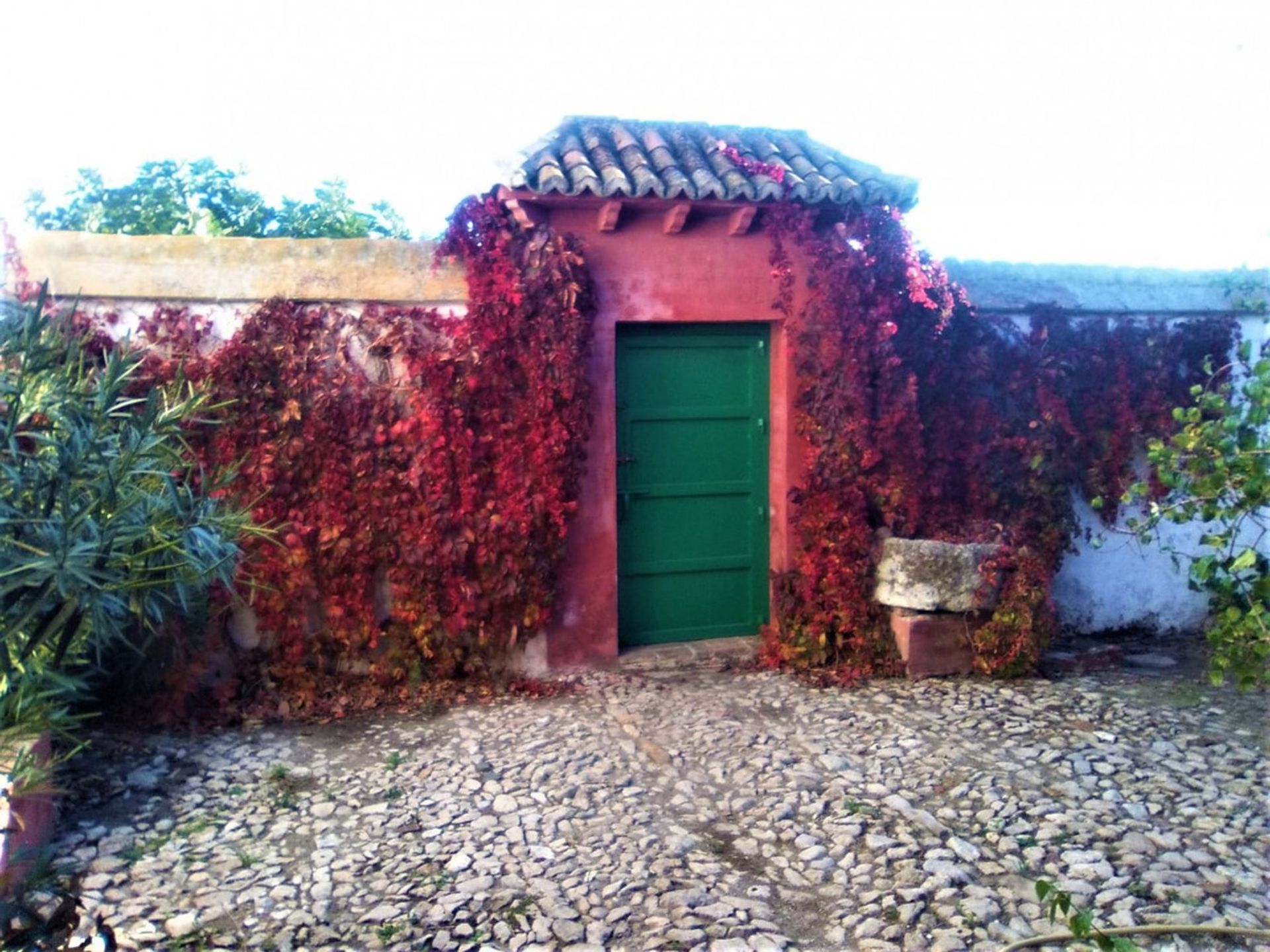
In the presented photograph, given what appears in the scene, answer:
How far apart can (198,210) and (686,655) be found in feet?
23.4

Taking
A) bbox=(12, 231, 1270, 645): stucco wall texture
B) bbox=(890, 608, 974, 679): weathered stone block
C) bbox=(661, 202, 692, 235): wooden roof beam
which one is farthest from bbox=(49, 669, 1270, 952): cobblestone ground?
bbox=(661, 202, 692, 235): wooden roof beam

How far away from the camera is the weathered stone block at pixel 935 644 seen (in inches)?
260

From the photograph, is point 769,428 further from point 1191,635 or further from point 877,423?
point 1191,635

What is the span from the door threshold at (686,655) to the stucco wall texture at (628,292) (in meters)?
0.20

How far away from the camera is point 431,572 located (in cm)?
626

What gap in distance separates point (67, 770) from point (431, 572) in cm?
207

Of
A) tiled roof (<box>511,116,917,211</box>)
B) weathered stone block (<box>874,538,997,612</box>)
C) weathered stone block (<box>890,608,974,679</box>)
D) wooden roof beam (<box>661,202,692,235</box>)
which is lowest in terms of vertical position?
weathered stone block (<box>890,608,974,679</box>)

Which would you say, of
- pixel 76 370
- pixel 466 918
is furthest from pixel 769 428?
pixel 76 370

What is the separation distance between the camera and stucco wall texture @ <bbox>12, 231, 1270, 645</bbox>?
609 cm

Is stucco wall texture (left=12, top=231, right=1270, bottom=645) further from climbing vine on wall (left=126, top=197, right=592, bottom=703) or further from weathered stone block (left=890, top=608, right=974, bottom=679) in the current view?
weathered stone block (left=890, top=608, right=974, bottom=679)

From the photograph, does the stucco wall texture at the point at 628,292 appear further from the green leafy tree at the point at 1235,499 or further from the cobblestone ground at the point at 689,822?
the green leafy tree at the point at 1235,499

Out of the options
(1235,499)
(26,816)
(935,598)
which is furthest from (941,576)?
(26,816)

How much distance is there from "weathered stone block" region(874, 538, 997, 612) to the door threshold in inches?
42.6

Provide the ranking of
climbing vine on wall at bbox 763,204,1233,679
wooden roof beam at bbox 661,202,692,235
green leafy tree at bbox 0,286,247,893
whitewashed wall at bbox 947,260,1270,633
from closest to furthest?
green leafy tree at bbox 0,286,247,893
wooden roof beam at bbox 661,202,692,235
climbing vine on wall at bbox 763,204,1233,679
whitewashed wall at bbox 947,260,1270,633
